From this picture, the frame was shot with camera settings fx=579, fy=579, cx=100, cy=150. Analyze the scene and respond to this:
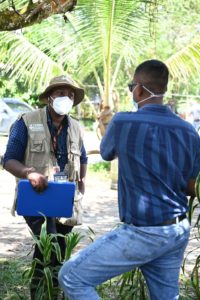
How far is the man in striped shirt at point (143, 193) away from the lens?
2.88 metres

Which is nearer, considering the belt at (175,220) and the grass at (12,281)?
the belt at (175,220)

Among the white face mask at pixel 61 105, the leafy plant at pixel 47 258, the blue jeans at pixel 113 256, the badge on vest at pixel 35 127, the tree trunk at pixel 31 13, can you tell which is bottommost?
the leafy plant at pixel 47 258

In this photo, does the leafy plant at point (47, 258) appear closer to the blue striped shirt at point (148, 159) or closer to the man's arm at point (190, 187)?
the blue striped shirt at point (148, 159)

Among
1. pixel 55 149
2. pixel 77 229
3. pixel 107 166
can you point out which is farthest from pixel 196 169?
pixel 107 166

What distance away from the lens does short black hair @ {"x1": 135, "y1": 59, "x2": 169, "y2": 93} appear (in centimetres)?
302

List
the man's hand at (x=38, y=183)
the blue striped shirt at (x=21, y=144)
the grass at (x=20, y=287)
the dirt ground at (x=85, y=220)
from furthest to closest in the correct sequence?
the dirt ground at (x=85, y=220)
the grass at (x=20, y=287)
the blue striped shirt at (x=21, y=144)
the man's hand at (x=38, y=183)

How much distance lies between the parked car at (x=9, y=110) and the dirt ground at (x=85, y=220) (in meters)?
8.46

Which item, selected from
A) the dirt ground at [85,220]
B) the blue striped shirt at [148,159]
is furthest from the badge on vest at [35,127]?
the blue striped shirt at [148,159]

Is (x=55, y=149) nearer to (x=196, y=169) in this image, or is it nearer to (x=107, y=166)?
(x=196, y=169)

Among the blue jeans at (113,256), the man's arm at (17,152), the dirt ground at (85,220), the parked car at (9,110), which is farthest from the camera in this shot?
the parked car at (9,110)

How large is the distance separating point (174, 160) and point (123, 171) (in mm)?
266

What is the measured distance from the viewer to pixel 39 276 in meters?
3.98

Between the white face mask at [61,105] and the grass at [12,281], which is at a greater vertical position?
the white face mask at [61,105]

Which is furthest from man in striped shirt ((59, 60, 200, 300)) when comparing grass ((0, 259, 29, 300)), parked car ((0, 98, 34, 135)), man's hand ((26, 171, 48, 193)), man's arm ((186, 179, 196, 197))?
parked car ((0, 98, 34, 135))
